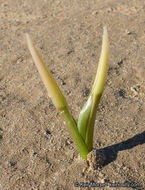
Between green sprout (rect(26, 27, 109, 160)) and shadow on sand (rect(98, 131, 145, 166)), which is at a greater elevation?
green sprout (rect(26, 27, 109, 160))

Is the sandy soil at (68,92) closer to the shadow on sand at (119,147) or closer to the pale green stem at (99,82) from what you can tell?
the shadow on sand at (119,147)

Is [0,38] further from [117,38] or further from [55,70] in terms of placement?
[117,38]

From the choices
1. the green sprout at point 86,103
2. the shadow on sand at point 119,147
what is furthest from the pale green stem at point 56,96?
the shadow on sand at point 119,147

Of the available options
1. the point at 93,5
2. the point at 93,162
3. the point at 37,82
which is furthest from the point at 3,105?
the point at 93,5

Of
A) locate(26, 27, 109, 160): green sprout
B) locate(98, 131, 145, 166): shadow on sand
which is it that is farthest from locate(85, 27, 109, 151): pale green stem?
locate(98, 131, 145, 166): shadow on sand

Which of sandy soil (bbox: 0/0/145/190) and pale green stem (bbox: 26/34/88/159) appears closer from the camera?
pale green stem (bbox: 26/34/88/159)

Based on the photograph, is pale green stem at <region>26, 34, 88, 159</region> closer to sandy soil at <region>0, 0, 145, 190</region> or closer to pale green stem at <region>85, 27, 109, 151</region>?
pale green stem at <region>85, 27, 109, 151</region>
